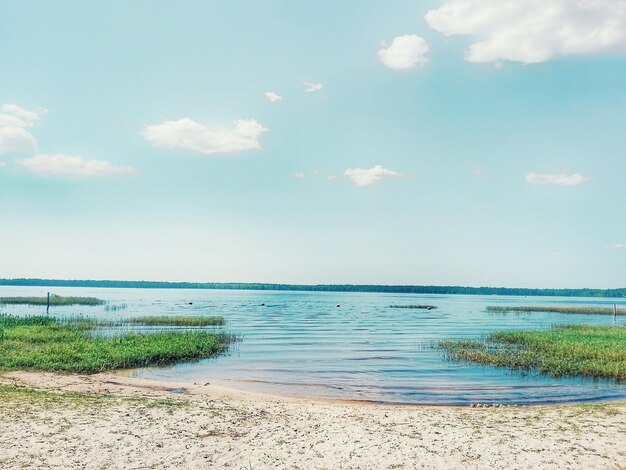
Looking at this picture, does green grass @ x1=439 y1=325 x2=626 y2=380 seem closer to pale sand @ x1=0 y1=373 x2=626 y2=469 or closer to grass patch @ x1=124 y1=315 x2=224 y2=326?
pale sand @ x1=0 y1=373 x2=626 y2=469

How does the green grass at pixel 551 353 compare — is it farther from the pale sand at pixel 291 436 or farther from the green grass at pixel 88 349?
the green grass at pixel 88 349

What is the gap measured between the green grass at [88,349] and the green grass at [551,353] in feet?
56.4

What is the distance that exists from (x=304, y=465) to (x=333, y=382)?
1391cm

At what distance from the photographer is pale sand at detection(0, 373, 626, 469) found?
10.8 meters

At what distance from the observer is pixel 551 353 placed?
104 ft

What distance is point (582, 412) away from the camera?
51.0 ft

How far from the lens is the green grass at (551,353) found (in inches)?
1022

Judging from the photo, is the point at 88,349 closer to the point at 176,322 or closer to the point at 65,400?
the point at 65,400

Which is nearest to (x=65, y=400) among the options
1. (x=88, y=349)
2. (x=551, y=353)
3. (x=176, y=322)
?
(x=88, y=349)

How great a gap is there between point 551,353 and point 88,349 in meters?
28.7

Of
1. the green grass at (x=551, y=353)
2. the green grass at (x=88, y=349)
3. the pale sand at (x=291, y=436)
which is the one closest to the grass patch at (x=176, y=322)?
the green grass at (x=88, y=349)

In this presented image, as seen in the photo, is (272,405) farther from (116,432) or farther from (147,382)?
(147,382)

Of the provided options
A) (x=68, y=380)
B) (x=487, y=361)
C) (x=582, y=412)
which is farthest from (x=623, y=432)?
(x=68, y=380)

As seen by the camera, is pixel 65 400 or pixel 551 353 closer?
Answer: pixel 65 400
